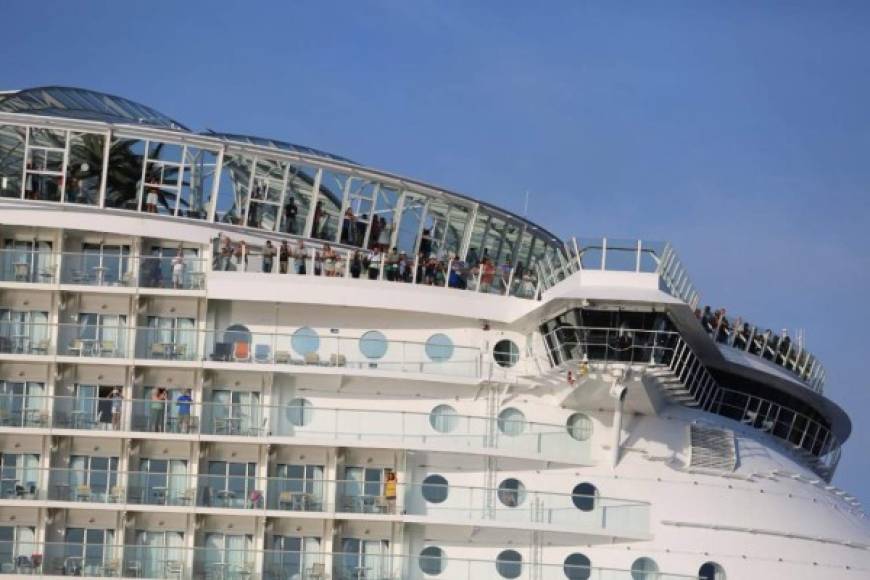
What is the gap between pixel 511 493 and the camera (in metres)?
48.9

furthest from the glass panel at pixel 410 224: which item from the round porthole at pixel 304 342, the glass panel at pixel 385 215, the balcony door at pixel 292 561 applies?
the balcony door at pixel 292 561

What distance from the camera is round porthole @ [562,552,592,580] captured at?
48.5m

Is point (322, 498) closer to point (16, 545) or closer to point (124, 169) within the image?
point (16, 545)

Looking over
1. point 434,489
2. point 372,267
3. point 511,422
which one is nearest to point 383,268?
point 372,267

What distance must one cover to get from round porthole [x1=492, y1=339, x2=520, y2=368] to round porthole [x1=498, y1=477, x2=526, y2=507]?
273 cm

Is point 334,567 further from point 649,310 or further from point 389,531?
point 649,310

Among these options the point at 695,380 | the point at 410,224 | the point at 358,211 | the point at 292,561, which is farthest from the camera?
the point at 410,224

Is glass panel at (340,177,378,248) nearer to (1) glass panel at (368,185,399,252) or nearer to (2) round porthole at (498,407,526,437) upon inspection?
(1) glass panel at (368,185,399,252)

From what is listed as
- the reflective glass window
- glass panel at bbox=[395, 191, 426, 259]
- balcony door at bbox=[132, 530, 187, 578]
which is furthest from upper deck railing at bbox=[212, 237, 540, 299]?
balcony door at bbox=[132, 530, 187, 578]

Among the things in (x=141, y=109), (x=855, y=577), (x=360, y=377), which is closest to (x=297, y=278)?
(x=360, y=377)

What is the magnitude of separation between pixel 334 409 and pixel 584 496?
5.61 meters

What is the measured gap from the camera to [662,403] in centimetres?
5078

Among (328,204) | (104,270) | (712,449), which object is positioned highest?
(328,204)

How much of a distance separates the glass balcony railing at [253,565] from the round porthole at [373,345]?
435 cm
